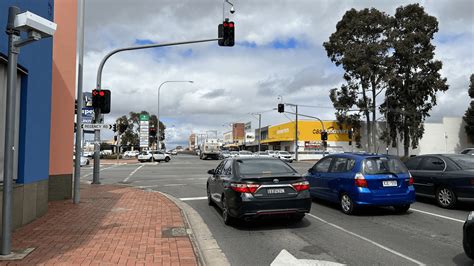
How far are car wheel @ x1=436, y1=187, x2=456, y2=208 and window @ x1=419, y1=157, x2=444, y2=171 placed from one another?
1.96 feet

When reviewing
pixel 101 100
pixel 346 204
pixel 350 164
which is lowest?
pixel 346 204

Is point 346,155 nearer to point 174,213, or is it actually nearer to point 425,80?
point 174,213

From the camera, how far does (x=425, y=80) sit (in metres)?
53.4

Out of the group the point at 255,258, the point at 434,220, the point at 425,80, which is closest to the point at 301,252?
the point at 255,258

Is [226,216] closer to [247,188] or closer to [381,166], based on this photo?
[247,188]

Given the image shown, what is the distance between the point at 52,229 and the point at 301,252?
15.8 ft

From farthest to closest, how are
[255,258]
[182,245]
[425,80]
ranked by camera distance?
[425,80] → [182,245] → [255,258]

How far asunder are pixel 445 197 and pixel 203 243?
7.24m

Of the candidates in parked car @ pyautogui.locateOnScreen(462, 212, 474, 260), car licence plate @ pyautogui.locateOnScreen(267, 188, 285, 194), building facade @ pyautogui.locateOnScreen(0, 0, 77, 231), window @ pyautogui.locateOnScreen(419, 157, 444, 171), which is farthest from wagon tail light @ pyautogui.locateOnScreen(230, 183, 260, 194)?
window @ pyautogui.locateOnScreen(419, 157, 444, 171)

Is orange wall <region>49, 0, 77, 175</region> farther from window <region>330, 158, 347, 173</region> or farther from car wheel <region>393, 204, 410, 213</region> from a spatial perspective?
car wheel <region>393, 204, 410, 213</region>

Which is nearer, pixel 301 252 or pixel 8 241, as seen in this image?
pixel 8 241

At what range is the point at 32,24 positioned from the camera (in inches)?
231

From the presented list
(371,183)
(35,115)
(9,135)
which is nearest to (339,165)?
(371,183)

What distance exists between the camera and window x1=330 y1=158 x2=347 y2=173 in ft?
35.5
